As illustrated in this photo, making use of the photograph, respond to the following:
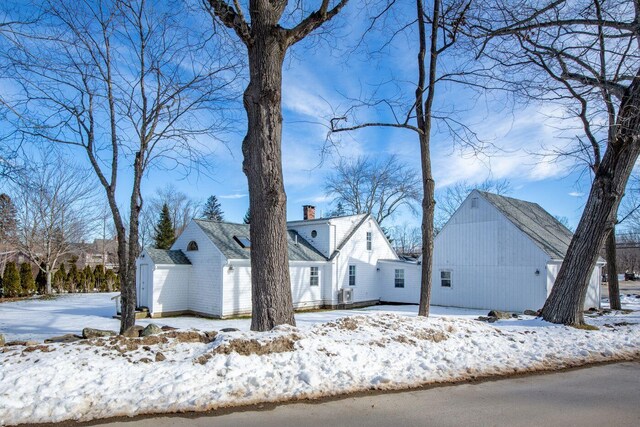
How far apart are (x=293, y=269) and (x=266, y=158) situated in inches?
540

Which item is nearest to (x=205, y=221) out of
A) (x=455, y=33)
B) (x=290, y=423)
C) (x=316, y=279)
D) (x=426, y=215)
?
(x=316, y=279)

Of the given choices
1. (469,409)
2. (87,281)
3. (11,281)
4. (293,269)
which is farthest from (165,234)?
(469,409)

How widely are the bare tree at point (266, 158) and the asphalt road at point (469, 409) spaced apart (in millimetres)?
2243

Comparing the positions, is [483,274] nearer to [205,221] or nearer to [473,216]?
[473,216]

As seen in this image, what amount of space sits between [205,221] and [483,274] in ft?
42.8

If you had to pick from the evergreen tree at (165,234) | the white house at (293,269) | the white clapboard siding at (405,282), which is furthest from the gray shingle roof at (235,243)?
the evergreen tree at (165,234)

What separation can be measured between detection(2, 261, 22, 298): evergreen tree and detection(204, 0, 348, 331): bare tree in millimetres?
24101

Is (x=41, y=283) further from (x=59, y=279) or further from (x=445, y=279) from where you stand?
(x=445, y=279)

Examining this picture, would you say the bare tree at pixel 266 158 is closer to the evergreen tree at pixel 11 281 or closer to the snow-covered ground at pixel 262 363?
the snow-covered ground at pixel 262 363

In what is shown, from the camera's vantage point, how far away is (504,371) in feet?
18.4

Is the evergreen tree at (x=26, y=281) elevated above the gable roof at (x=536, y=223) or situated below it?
below

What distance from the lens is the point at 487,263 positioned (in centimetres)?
1981

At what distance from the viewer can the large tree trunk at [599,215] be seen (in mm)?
9008

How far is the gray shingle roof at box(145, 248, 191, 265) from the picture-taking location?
1756cm
